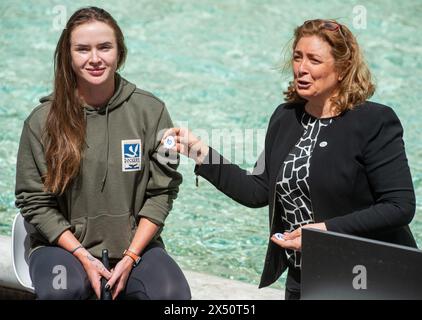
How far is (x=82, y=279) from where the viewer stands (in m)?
3.12

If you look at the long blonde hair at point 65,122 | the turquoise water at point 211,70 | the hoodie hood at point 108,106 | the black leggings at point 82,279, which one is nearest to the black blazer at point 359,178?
the black leggings at point 82,279

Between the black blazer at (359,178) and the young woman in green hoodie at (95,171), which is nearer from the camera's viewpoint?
the black blazer at (359,178)

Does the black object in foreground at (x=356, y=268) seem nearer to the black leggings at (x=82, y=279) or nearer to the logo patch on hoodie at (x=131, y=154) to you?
the black leggings at (x=82, y=279)

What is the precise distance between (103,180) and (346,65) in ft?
3.13

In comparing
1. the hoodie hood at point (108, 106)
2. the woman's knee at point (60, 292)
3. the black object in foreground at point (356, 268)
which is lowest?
the woman's knee at point (60, 292)

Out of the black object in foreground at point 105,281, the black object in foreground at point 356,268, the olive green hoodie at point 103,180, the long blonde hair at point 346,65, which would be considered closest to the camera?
the black object in foreground at point 356,268

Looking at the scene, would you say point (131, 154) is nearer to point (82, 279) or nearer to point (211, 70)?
point (82, 279)

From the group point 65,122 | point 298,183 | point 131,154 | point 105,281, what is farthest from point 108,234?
point 298,183

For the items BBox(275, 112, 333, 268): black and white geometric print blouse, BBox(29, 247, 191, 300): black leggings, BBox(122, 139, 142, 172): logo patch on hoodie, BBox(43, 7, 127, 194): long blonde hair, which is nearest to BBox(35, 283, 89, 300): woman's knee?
BBox(29, 247, 191, 300): black leggings

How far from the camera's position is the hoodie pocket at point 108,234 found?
10.7 ft

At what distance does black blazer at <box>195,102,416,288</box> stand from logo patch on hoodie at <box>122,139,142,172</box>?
495 mm

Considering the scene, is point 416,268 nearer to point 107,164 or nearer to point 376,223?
point 376,223

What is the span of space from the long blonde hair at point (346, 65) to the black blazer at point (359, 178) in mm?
41
